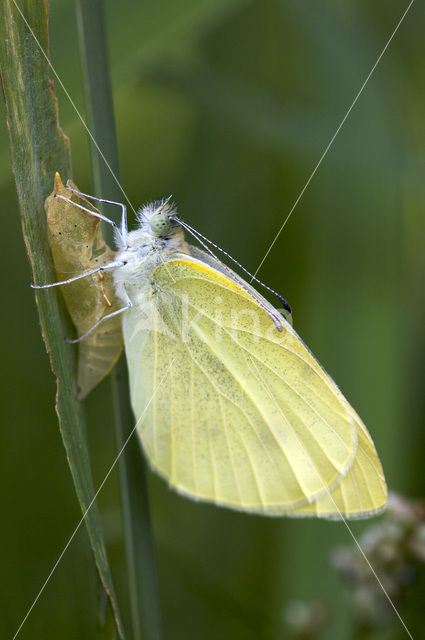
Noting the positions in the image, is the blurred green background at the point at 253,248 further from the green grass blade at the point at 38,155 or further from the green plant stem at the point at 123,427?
the green grass blade at the point at 38,155

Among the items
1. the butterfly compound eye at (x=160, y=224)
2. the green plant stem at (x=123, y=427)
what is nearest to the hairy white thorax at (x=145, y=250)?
the butterfly compound eye at (x=160, y=224)

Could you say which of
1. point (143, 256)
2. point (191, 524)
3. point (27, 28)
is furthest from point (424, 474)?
point (27, 28)

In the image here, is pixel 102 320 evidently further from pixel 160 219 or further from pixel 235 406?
pixel 235 406

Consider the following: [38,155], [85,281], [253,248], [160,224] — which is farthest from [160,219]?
[253,248]

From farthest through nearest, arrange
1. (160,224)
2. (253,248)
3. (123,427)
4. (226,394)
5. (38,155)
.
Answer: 1. (253,248)
2. (226,394)
3. (160,224)
4. (123,427)
5. (38,155)

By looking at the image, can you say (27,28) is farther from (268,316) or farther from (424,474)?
(424,474)

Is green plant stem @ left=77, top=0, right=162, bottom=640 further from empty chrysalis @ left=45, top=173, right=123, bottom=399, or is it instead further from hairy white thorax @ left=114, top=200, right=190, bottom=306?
hairy white thorax @ left=114, top=200, right=190, bottom=306

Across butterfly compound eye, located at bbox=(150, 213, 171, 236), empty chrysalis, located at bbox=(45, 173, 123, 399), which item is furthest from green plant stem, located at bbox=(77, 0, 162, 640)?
butterfly compound eye, located at bbox=(150, 213, 171, 236)
